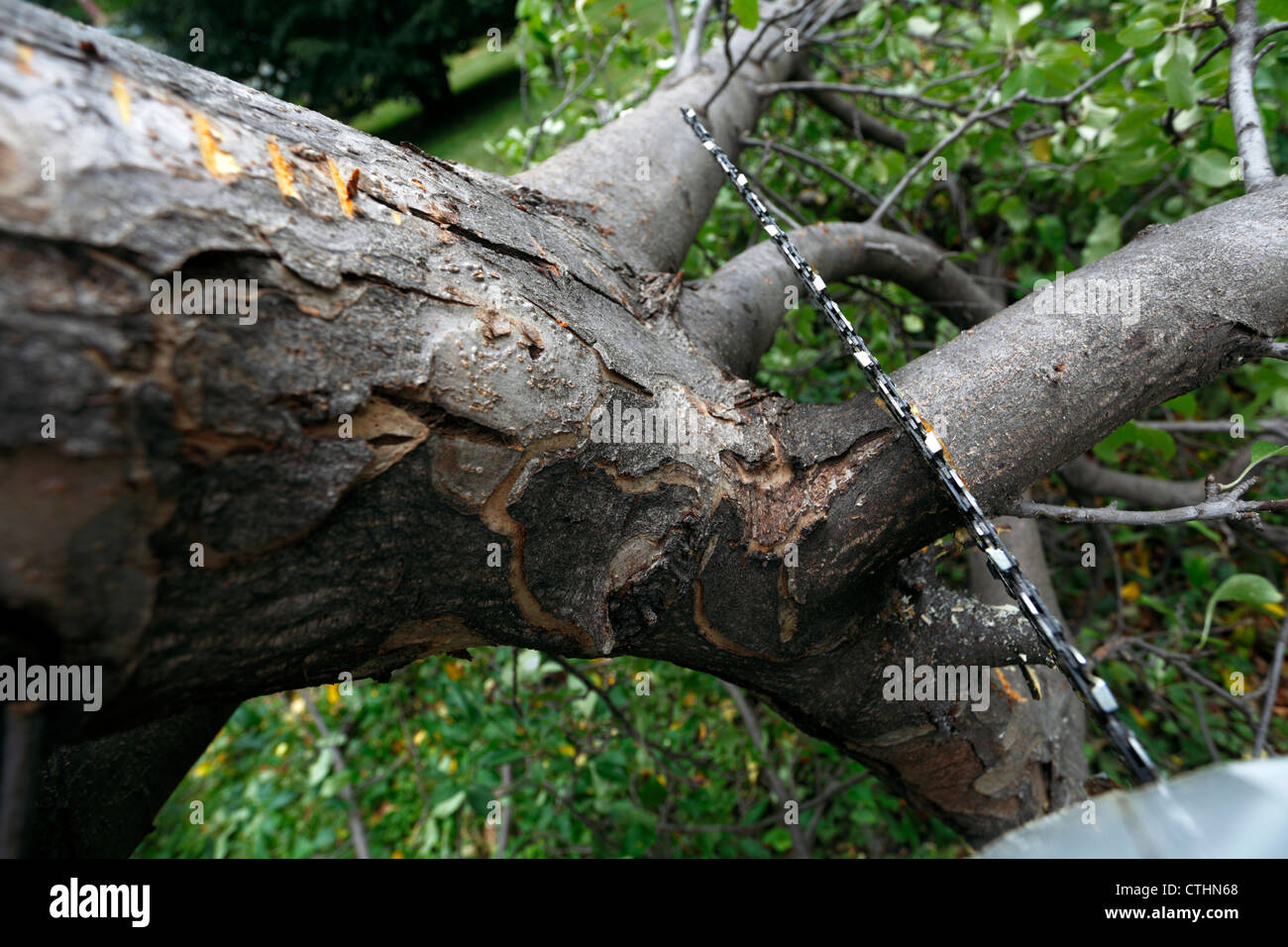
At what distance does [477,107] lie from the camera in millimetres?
9281

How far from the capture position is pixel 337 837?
9.27 feet

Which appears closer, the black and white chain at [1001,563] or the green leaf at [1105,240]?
the black and white chain at [1001,563]

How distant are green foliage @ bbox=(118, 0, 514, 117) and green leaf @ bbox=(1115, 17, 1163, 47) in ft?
26.4

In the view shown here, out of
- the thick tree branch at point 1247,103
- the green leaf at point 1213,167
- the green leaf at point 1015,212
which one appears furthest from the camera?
the green leaf at point 1015,212

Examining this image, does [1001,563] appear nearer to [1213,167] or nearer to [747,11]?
[747,11]

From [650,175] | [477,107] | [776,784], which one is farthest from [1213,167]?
[477,107]

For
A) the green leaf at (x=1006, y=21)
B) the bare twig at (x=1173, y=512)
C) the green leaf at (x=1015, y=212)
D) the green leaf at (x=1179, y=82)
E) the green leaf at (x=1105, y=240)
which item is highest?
the green leaf at (x=1006, y=21)

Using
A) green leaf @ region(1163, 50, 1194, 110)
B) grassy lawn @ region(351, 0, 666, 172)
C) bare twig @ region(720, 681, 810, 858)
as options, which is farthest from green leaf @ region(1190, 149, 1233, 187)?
grassy lawn @ region(351, 0, 666, 172)

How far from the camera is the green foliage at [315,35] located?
798 centimetres

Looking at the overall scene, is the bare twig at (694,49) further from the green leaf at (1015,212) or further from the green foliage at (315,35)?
the green foliage at (315,35)

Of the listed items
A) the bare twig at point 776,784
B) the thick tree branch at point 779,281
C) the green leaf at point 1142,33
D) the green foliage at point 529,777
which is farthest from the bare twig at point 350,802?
the green leaf at point 1142,33

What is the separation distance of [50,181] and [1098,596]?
3371 millimetres
